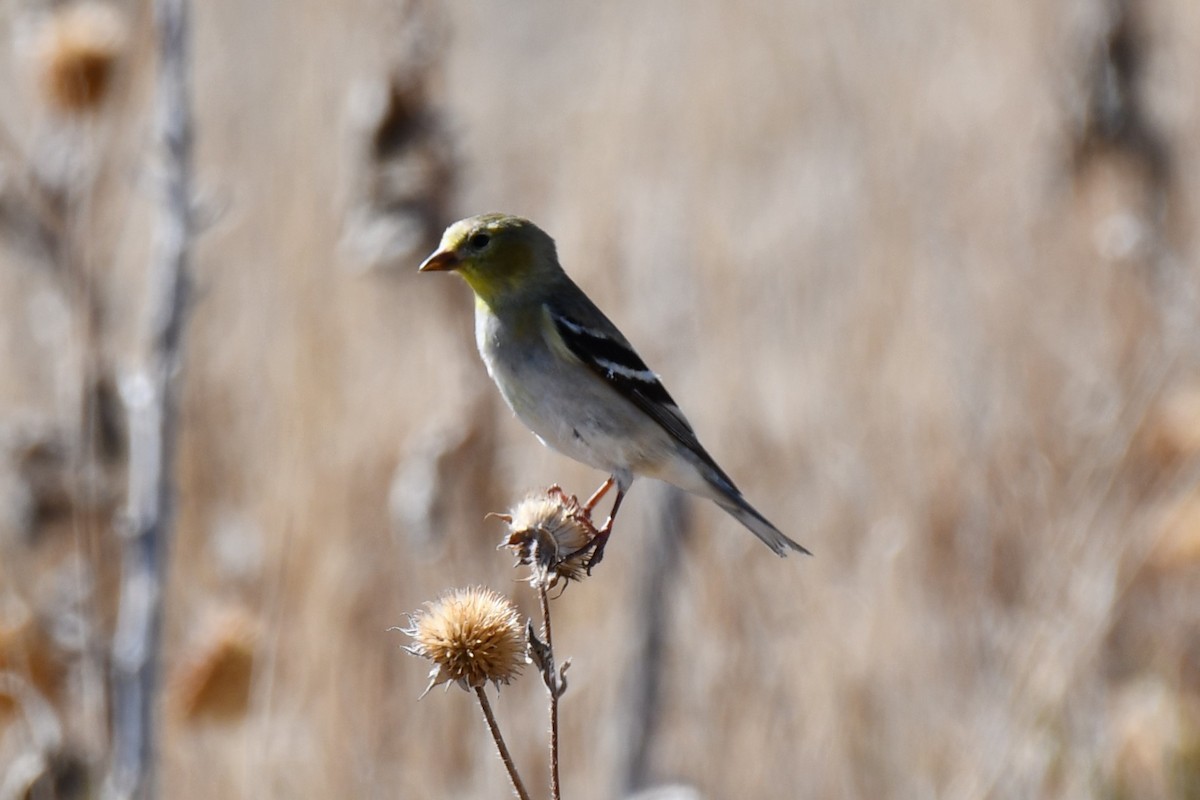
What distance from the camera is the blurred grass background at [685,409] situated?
132 inches

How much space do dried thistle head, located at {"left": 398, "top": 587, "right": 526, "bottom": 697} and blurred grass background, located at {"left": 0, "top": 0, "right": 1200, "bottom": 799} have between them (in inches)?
50.4

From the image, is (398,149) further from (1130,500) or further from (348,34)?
(1130,500)

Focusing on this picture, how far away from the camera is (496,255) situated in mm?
2781

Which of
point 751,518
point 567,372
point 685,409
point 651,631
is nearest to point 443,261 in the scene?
point 567,372

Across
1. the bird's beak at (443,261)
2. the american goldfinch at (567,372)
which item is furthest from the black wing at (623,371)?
the bird's beak at (443,261)

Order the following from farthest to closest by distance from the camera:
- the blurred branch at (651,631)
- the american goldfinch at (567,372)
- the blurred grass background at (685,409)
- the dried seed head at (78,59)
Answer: the blurred branch at (651,631) → the blurred grass background at (685,409) → the dried seed head at (78,59) → the american goldfinch at (567,372)

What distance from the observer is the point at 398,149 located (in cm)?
337

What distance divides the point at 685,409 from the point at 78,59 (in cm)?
223

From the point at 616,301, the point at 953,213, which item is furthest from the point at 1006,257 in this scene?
the point at 616,301

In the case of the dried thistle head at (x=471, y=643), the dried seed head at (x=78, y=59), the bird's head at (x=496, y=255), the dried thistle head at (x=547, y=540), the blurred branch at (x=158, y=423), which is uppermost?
the dried seed head at (x=78, y=59)

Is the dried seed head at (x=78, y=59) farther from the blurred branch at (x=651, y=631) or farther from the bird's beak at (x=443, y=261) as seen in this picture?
the blurred branch at (x=651, y=631)

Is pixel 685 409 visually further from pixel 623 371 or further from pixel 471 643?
pixel 471 643

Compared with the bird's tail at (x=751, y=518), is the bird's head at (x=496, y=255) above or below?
above

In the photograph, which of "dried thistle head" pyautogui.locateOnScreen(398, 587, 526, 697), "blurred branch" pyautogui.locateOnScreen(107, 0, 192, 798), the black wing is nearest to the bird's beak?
the black wing
